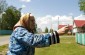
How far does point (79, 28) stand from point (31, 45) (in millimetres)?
91382

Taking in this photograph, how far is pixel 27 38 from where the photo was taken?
3805 mm

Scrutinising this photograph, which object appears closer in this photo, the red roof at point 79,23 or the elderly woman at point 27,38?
the elderly woman at point 27,38

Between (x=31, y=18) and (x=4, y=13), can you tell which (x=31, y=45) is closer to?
(x=31, y=18)

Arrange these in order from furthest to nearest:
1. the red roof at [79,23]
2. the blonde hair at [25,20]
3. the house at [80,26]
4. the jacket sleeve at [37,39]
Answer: the red roof at [79,23]
the house at [80,26]
the blonde hair at [25,20]
the jacket sleeve at [37,39]

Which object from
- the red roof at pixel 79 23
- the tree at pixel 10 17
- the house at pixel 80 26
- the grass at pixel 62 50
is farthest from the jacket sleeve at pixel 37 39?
the tree at pixel 10 17

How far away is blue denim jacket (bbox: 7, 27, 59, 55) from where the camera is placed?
3.78 meters

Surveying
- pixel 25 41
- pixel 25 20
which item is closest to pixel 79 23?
pixel 25 20

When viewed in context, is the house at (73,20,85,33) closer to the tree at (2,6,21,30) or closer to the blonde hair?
the tree at (2,6,21,30)

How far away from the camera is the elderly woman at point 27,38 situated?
3779 millimetres

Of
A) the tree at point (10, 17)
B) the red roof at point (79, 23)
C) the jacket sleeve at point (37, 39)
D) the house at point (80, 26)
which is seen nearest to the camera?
the jacket sleeve at point (37, 39)

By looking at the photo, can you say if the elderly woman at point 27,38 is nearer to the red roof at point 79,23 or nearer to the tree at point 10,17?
the red roof at point 79,23

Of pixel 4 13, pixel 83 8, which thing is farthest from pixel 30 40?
pixel 4 13

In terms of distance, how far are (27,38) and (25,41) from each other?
63mm

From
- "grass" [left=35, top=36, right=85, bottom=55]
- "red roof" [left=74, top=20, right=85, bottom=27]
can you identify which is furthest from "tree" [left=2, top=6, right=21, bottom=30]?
"grass" [left=35, top=36, right=85, bottom=55]
